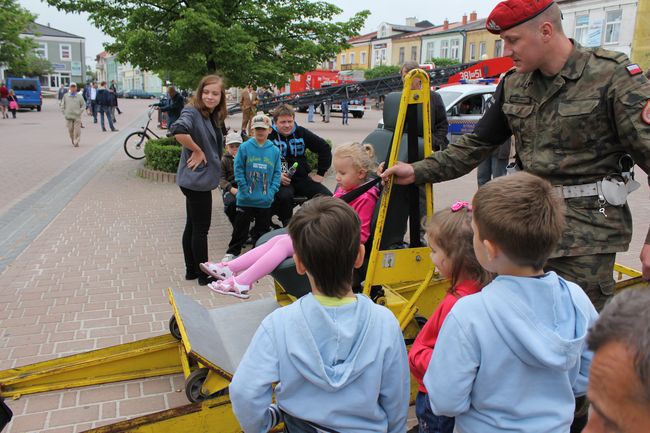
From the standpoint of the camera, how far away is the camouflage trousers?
2.39 metres

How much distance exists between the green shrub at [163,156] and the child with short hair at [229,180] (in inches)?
166

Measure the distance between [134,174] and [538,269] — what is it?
35.4 feet

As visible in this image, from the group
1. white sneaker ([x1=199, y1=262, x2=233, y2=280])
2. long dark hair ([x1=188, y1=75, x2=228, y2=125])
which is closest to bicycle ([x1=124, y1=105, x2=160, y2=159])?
long dark hair ([x1=188, y1=75, x2=228, y2=125])

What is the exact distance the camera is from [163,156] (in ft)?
35.8

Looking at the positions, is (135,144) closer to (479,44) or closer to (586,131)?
(586,131)

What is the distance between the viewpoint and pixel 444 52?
56.8 meters

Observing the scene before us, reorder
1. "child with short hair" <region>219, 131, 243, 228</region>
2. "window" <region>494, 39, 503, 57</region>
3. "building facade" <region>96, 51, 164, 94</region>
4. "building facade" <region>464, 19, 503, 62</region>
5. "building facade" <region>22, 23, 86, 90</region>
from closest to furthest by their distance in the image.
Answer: "child with short hair" <region>219, 131, 243, 228</region>, "window" <region>494, 39, 503, 57</region>, "building facade" <region>464, 19, 503, 62</region>, "building facade" <region>22, 23, 86, 90</region>, "building facade" <region>96, 51, 164, 94</region>

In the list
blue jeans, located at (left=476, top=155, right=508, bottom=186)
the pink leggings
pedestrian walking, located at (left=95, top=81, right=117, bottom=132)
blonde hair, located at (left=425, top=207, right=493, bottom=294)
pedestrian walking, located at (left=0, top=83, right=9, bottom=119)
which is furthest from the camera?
pedestrian walking, located at (left=0, top=83, right=9, bottom=119)

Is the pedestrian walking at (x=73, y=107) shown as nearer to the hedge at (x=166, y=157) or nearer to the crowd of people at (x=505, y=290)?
the hedge at (x=166, y=157)

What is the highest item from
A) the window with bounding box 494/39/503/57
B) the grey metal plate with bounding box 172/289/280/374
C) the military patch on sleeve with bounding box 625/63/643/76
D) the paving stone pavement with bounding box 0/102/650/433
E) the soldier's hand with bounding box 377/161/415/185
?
the window with bounding box 494/39/503/57

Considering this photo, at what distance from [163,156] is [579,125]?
31.5ft

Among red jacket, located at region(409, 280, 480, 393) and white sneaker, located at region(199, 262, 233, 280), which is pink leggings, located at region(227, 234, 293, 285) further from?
red jacket, located at region(409, 280, 480, 393)

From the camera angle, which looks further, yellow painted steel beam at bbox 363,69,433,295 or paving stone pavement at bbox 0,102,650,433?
paving stone pavement at bbox 0,102,650,433

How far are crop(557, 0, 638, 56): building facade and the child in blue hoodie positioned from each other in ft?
117
